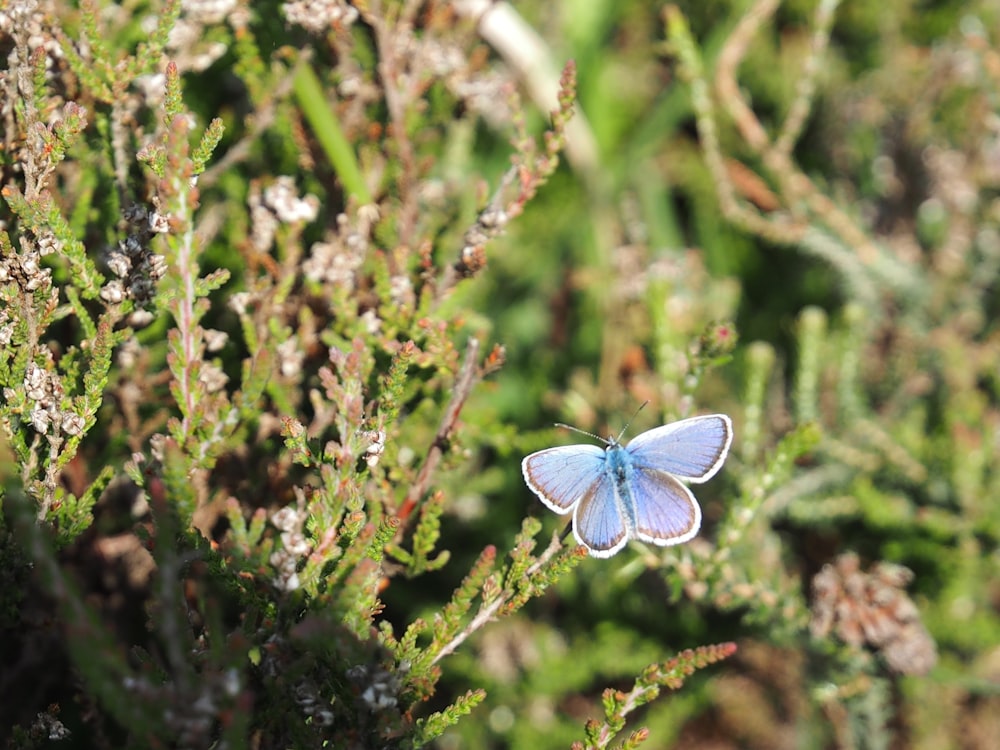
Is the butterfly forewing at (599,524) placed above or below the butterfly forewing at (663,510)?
above

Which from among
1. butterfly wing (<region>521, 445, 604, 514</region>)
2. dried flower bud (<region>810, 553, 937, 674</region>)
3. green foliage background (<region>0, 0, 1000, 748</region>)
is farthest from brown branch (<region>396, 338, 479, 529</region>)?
dried flower bud (<region>810, 553, 937, 674</region>)

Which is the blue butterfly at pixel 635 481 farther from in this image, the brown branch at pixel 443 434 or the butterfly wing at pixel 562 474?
the brown branch at pixel 443 434

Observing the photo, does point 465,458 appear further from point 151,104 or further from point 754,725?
point 754,725

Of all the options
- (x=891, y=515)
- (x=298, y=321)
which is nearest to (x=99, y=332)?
(x=298, y=321)

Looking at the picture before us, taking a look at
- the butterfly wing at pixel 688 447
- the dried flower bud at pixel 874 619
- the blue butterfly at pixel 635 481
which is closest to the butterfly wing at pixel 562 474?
the blue butterfly at pixel 635 481

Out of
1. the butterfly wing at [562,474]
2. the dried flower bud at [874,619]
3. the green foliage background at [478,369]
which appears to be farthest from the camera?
the dried flower bud at [874,619]

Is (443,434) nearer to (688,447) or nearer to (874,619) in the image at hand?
(688,447)

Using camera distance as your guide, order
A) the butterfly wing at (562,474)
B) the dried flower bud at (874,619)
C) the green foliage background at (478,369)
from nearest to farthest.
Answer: the green foliage background at (478,369)
the butterfly wing at (562,474)
the dried flower bud at (874,619)
